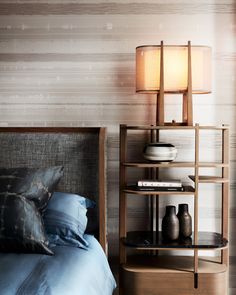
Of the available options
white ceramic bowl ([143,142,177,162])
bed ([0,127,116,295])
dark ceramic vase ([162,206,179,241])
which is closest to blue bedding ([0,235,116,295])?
bed ([0,127,116,295])

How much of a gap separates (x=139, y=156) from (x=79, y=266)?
1.11 m

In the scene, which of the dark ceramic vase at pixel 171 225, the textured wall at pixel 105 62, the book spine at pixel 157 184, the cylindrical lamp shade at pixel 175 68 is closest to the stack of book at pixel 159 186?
the book spine at pixel 157 184

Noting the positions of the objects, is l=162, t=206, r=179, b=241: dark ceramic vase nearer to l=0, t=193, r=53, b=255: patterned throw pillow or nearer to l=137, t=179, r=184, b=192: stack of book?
l=137, t=179, r=184, b=192: stack of book

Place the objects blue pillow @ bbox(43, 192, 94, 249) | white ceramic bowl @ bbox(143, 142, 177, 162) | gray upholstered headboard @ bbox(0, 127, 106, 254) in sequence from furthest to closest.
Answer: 1. gray upholstered headboard @ bbox(0, 127, 106, 254)
2. white ceramic bowl @ bbox(143, 142, 177, 162)
3. blue pillow @ bbox(43, 192, 94, 249)

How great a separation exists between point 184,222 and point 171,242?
14 cm

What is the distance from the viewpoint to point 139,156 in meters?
3.39

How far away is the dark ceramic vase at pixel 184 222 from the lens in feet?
10.00

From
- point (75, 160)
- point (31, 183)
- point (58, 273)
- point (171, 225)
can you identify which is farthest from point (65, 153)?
point (58, 273)

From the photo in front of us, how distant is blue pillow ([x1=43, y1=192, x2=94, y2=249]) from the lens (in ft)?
9.11

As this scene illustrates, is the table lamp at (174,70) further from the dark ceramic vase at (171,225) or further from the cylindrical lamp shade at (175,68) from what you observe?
the dark ceramic vase at (171,225)

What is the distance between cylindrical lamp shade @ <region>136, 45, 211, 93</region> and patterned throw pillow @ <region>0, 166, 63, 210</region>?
2.51 feet

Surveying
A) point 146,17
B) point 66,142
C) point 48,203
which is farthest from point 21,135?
point 146,17

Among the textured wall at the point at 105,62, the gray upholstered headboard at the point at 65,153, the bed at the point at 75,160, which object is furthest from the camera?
the textured wall at the point at 105,62

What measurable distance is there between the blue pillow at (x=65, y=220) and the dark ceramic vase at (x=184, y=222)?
0.55 metres
